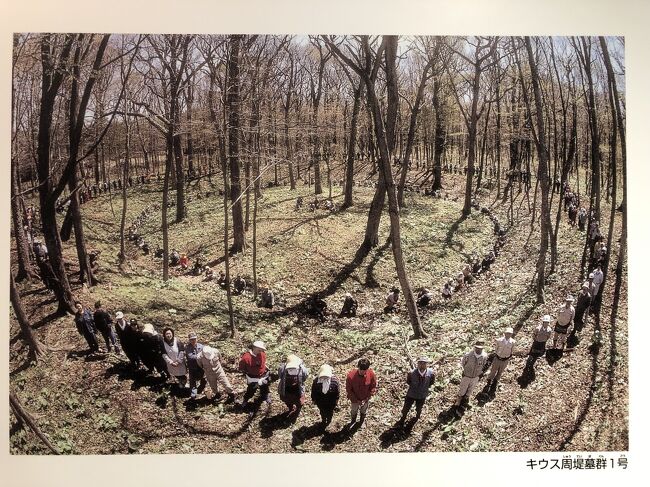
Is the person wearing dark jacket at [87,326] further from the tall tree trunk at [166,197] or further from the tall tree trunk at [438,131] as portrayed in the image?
the tall tree trunk at [438,131]

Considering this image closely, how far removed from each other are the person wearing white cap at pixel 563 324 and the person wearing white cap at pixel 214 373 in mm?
2817

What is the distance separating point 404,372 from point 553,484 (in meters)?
1.54

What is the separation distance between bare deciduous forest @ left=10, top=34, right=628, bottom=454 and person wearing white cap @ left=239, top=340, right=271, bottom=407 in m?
0.06

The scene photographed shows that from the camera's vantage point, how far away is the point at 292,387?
3674 mm

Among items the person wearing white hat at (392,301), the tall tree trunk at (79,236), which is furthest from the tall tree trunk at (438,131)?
the tall tree trunk at (79,236)

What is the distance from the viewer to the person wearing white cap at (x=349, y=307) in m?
→ 3.88

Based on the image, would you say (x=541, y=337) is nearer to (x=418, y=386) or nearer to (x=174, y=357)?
(x=418, y=386)

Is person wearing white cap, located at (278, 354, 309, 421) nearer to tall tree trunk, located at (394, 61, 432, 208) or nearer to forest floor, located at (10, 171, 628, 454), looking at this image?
forest floor, located at (10, 171, 628, 454)

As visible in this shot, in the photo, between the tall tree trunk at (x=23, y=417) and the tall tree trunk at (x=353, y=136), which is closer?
the tall tree trunk at (x=23, y=417)

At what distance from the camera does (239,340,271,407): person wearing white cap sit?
3.70 metres

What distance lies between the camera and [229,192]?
3.86 meters

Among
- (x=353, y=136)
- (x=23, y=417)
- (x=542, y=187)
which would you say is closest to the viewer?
(x=23, y=417)

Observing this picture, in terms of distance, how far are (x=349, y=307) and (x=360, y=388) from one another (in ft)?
2.23

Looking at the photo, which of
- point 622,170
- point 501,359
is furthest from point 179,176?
point 622,170
